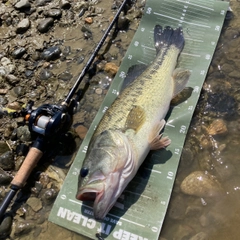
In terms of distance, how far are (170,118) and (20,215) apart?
2.08 meters

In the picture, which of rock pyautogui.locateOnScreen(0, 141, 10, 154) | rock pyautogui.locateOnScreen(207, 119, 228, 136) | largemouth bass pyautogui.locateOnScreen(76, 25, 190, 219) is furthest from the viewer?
rock pyautogui.locateOnScreen(0, 141, 10, 154)

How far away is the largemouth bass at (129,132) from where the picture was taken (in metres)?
3.29

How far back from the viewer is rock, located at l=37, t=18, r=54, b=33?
17.0 feet

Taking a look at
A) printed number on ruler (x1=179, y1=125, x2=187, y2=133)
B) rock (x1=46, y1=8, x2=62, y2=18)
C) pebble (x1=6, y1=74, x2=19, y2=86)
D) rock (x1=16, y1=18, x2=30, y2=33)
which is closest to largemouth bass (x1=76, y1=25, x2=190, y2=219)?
printed number on ruler (x1=179, y1=125, x2=187, y2=133)

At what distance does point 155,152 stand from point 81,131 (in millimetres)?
1003

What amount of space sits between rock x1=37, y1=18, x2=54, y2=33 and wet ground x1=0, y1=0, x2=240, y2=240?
0.02 metres

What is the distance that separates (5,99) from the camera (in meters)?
4.62

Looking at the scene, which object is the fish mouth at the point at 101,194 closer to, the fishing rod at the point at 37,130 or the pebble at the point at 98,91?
the fishing rod at the point at 37,130

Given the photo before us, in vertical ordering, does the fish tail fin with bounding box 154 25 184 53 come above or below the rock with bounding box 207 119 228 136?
above

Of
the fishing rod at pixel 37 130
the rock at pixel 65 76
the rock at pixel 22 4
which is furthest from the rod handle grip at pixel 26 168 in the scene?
the rock at pixel 22 4

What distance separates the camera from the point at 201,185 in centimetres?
370

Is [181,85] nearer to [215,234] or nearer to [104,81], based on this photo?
[104,81]

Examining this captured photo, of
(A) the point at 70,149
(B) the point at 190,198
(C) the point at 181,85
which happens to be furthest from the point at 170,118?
(A) the point at 70,149

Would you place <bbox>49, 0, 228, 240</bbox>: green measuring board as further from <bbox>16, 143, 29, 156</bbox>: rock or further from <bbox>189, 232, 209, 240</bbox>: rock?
<bbox>16, 143, 29, 156</bbox>: rock
